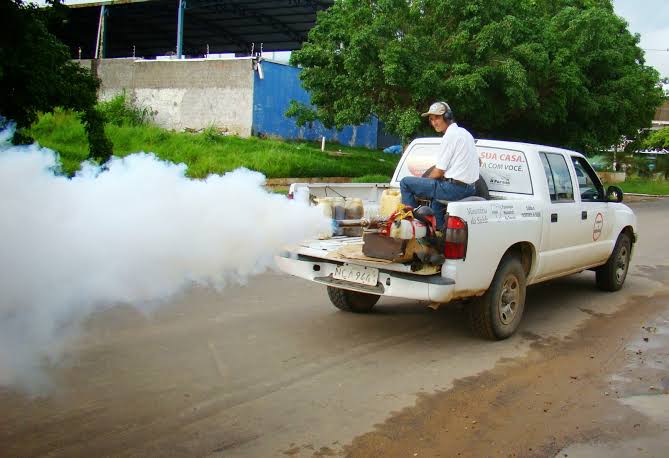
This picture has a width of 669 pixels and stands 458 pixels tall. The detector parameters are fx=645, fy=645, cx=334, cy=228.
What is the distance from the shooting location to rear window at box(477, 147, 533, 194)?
6.70 m

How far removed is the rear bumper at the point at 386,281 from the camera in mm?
5316

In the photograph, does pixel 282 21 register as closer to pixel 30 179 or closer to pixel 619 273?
pixel 619 273

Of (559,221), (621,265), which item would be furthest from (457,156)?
(621,265)

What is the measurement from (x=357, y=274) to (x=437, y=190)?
111cm

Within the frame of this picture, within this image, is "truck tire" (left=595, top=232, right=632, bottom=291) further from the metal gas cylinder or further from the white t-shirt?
the metal gas cylinder

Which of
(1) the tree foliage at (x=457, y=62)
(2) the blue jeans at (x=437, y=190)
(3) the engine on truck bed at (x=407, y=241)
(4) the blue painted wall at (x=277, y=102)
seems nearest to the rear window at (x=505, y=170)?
(2) the blue jeans at (x=437, y=190)

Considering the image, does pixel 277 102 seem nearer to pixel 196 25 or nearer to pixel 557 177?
pixel 196 25

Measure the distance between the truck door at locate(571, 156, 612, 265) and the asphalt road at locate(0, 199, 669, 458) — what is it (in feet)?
2.93

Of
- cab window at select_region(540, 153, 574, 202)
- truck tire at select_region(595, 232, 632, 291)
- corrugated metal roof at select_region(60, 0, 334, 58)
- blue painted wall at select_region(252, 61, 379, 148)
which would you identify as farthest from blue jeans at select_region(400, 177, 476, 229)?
corrugated metal roof at select_region(60, 0, 334, 58)

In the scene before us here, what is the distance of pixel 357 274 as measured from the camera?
18.6 feet

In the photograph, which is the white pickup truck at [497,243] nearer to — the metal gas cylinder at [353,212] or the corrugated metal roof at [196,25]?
the metal gas cylinder at [353,212]

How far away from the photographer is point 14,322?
3742 millimetres

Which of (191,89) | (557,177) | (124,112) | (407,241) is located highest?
(191,89)

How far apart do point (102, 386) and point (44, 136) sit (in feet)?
52.4
